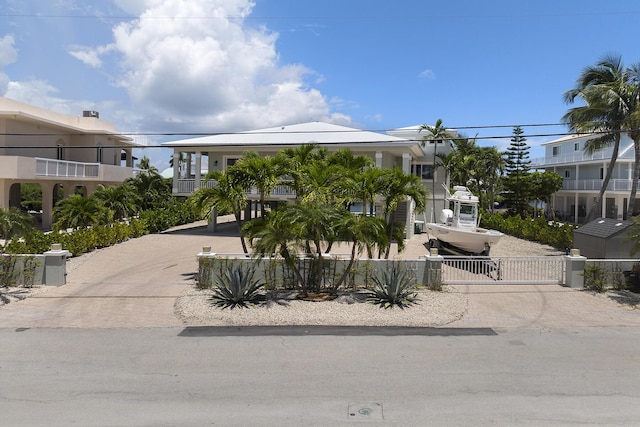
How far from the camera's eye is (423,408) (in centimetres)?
594

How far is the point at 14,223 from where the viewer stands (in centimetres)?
1259

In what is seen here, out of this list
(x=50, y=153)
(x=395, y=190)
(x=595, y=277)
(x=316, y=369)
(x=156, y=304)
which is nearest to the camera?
(x=316, y=369)

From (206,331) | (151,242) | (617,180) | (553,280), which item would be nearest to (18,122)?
(151,242)

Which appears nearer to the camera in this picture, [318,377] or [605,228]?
[318,377]

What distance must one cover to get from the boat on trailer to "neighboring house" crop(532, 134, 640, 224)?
17753 millimetres

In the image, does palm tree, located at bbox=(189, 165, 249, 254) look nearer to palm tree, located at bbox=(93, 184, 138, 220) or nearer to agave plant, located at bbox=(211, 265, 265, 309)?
agave plant, located at bbox=(211, 265, 265, 309)

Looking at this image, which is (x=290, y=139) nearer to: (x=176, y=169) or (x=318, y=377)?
(x=176, y=169)

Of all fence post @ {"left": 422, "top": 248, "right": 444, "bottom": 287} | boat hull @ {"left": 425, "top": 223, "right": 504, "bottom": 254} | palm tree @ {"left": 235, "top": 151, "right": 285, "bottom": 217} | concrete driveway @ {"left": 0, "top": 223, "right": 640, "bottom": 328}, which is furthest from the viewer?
boat hull @ {"left": 425, "top": 223, "right": 504, "bottom": 254}

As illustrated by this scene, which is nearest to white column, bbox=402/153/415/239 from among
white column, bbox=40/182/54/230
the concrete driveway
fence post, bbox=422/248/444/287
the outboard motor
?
the outboard motor

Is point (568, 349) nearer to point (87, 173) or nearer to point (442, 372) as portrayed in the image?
point (442, 372)

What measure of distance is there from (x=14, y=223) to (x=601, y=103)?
78.7ft

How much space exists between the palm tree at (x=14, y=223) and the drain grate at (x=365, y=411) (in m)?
11.0

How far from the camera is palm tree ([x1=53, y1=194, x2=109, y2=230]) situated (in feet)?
70.5

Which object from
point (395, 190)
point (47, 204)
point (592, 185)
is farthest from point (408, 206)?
point (592, 185)
